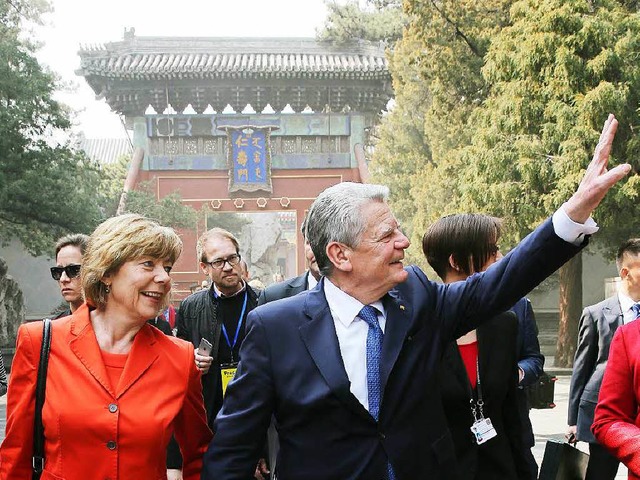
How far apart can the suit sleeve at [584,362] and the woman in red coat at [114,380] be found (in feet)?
8.97

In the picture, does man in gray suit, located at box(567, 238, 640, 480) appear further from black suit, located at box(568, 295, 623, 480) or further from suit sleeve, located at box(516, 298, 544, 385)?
suit sleeve, located at box(516, 298, 544, 385)

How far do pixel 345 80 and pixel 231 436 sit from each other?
1079 inches

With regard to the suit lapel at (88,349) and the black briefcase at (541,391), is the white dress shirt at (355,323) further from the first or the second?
the black briefcase at (541,391)

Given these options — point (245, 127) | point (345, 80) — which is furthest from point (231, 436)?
point (345, 80)

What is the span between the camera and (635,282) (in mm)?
4766

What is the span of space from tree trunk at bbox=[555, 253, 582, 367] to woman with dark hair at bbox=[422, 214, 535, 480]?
12780mm

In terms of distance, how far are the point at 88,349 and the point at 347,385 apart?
801 mm

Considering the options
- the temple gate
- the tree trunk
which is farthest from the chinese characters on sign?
the tree trunk

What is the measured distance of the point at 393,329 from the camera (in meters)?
2.51

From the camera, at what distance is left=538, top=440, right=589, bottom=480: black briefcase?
11.3 feet

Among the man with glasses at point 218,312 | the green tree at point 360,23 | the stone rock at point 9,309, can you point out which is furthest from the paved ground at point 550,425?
the green tree at point 360,23

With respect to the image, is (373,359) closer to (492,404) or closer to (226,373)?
(492,404)

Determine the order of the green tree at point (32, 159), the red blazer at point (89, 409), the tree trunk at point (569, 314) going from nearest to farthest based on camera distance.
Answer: the red blazer at point (89, 409) → the green tree at point (32, 159) → the tree trunk at point (569, 314)

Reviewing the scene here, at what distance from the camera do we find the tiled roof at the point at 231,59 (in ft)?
95.3
